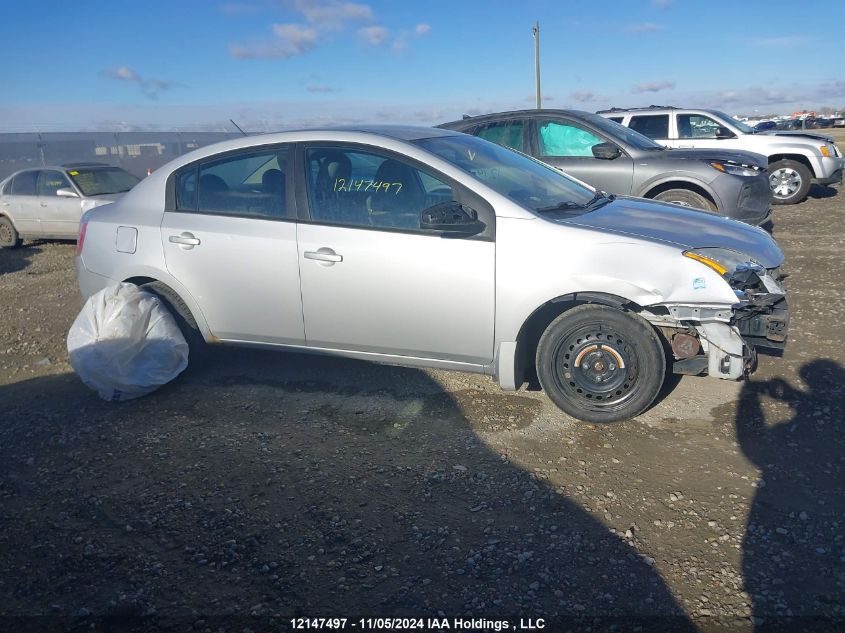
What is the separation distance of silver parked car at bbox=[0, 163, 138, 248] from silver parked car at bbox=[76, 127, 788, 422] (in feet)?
24.1

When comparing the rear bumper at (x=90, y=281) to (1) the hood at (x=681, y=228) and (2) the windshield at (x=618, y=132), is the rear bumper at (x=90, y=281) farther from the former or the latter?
(2) the windshield at (x=618, y=132)

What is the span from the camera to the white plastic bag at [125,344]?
485cm

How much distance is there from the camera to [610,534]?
3.12 m

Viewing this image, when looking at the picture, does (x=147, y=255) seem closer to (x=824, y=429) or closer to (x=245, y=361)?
(x=245, y=361)

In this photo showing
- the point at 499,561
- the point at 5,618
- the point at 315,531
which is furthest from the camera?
the point at 315,531

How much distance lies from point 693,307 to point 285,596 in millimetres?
2601

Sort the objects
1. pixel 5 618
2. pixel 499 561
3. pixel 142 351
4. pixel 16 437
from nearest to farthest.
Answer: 1. pixel 5 618
2. pixel 499 561
3. pixel 16 437
4. pixel 142 351

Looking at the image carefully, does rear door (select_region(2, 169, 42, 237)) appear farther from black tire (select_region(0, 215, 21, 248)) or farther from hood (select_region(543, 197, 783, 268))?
hood (select_region(543, 197, 783, 268))

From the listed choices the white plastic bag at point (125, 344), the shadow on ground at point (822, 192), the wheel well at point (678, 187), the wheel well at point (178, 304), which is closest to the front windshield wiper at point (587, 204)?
the wheel well at point (178, 304)

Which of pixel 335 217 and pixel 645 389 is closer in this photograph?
pixel 645 389

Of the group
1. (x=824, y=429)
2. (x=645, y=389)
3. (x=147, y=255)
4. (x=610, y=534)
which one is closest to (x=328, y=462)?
(x=610, y=534)

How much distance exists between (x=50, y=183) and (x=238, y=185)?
887 centimetres

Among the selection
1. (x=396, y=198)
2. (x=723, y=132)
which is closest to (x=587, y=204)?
(x=396, y=198)

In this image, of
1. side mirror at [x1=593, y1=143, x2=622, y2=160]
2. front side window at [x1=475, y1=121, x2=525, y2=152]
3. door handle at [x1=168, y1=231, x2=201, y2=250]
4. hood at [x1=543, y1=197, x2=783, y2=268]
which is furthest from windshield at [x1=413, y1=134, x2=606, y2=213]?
front side window at [x1=475, y1=121, x2=525, y2=152]
